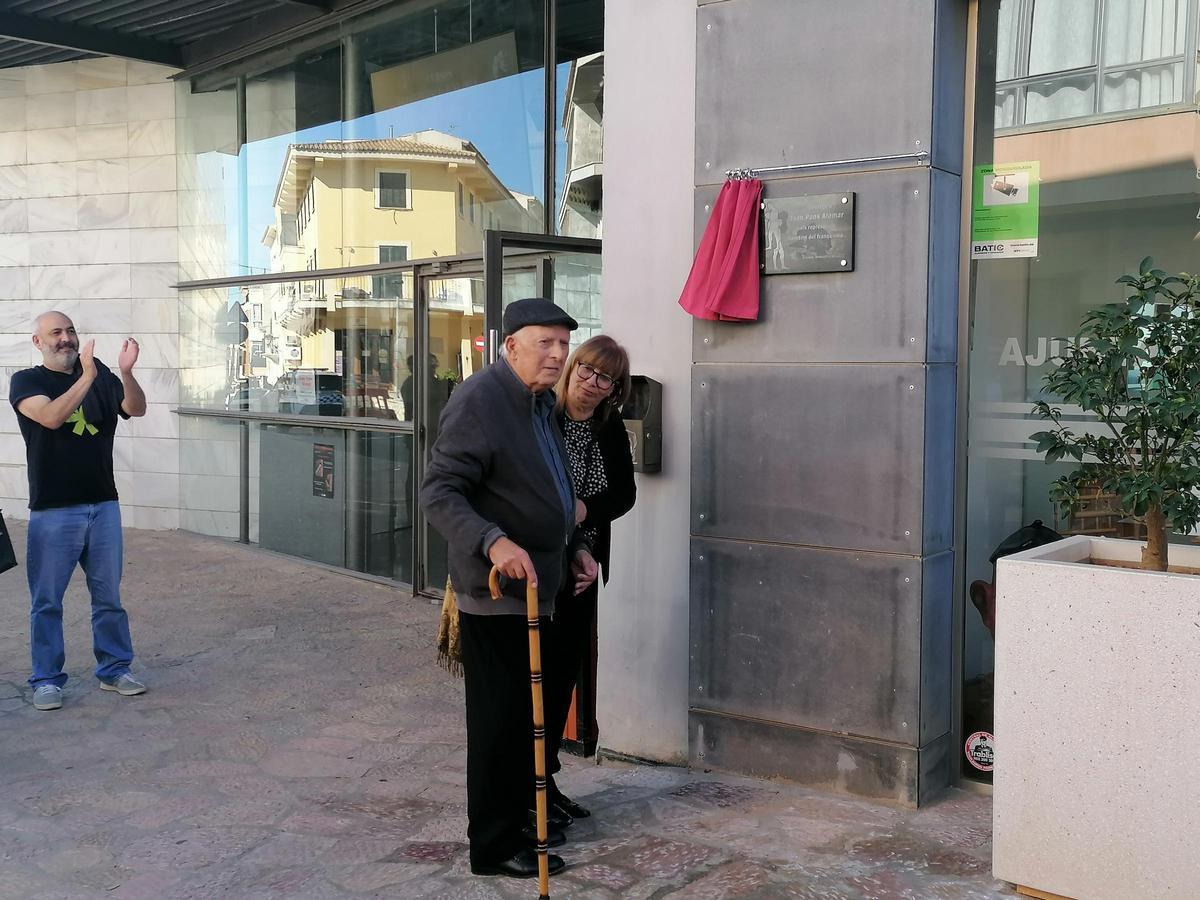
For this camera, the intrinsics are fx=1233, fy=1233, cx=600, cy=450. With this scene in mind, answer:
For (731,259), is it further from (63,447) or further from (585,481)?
(63,447)

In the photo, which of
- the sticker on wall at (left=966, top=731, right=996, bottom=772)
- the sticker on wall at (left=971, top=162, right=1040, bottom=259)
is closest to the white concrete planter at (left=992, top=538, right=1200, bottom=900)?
the sticker on wall at (left=966, top=731, right=996, bottom=772)

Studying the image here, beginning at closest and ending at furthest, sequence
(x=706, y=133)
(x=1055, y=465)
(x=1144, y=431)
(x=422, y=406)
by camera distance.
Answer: (x=1144, y=431)
(x=1055, y=465)
(x=706, y=133)
(x=422, y=406)

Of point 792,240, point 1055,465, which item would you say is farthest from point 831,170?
point 1055,465

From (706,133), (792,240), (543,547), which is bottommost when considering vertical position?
(543,547)

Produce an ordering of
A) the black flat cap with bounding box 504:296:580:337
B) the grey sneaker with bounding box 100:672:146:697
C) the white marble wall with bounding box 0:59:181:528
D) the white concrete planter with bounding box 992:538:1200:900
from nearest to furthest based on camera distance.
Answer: the white concrete planter with bounding box 992:538:1200:900 → the black flat cap with bounding box 504:296:580:337 → the grey sneaker with bounding box 100:672:146:697 → the white marble wall with bounding box 0:59:181:528

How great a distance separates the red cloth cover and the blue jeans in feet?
11.2

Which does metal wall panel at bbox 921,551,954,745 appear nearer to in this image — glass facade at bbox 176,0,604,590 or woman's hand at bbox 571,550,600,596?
woman's hand at bbox 571,550,600,596

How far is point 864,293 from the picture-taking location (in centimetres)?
457

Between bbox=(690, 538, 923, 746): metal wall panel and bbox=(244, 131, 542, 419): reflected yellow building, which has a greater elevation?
bbox=(244, 131, 542, 419): reflected yellow building

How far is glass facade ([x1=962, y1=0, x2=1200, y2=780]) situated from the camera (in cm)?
435

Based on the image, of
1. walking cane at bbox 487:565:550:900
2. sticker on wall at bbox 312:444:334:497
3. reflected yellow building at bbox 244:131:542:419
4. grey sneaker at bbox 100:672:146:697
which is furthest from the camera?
sticker on wall at bbox 312:444:334:497

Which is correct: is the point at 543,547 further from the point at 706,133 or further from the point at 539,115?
the point at 539,115

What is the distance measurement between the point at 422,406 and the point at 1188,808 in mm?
6274

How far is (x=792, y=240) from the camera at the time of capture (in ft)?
15.4
